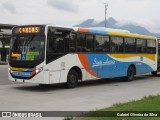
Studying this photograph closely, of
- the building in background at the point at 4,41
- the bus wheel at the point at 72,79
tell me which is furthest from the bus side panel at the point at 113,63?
the building in background at the point at 4,41

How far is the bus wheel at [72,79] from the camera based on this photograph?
696 inches

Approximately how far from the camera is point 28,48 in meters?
16.6

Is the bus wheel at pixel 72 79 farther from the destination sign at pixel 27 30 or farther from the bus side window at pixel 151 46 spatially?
the bus side window at pixel 151 46

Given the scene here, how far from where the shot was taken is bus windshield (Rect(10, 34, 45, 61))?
16.3 metres

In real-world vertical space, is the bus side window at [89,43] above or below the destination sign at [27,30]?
below

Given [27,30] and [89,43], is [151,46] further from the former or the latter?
[27,30]

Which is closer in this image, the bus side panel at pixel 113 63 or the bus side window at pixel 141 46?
the bus side panel at pixel 113 63

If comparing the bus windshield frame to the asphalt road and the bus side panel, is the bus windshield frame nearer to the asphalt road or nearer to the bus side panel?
the asphalt road

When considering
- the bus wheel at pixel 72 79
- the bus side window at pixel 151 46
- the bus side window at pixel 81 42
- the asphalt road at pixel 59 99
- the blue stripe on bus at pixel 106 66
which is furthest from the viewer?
the bus side window at pixel 151 46

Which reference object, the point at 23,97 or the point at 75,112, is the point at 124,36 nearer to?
the point at 23,97

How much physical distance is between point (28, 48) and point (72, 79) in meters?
2.59

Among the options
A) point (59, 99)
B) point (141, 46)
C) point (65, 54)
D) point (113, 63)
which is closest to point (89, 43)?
point (65, 54)

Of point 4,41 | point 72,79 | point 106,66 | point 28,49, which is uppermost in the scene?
point 4,41

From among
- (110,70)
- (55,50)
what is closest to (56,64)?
(55,50)
